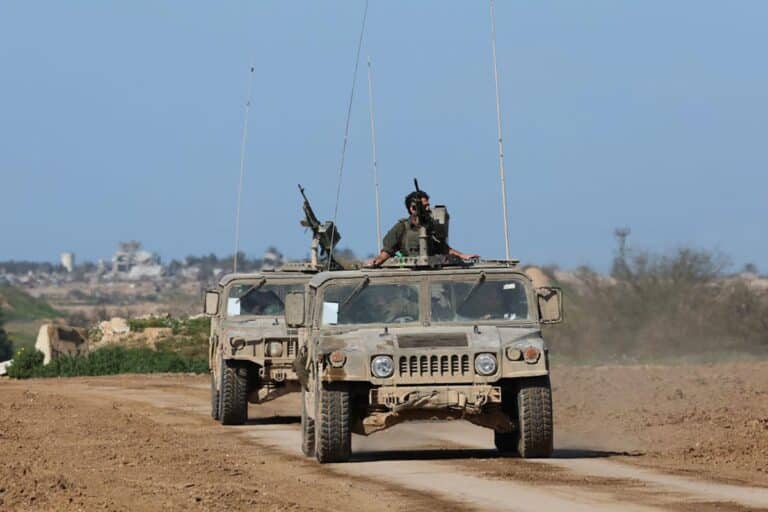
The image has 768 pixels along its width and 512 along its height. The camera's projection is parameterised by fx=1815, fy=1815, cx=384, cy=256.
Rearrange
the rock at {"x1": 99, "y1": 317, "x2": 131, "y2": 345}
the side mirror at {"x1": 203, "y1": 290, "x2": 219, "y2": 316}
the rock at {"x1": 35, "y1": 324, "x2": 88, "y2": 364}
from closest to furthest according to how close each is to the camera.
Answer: the side mirror at {"x1": 203, "y1": 290, "x2": 219, "y2": 316}, the rock at {"x1": 35, "y1": 324, "x2": 88, "y2": 364}, the rock at {"x1": 99, "y1": 317, "x2": 131, "y2": 345}

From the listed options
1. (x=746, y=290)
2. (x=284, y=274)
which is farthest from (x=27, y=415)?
(x=746, y=290)

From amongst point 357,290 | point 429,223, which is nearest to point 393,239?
point 429,223

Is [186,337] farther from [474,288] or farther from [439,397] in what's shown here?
[439,397]

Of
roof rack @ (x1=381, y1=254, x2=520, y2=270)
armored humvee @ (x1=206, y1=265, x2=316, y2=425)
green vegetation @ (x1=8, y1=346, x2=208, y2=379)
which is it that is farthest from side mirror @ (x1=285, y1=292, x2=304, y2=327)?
green vegetation @ (x1=8, y1=346, x2=208, y2=379)

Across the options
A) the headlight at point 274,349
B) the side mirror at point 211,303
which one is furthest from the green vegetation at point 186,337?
the headlight at point 274,349

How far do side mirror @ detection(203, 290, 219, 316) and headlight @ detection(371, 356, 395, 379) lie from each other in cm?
654

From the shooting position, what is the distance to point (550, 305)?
15297 mm

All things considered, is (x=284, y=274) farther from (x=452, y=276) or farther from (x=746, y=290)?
(x=746, y=290)

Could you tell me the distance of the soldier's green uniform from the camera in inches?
679

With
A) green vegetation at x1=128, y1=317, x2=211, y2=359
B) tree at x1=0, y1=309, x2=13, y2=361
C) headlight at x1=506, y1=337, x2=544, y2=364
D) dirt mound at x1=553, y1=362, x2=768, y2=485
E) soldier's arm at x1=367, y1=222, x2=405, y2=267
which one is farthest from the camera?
tree at x1=0, y1=309, x2=13, y2=361

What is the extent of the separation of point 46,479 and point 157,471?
118 centimetres

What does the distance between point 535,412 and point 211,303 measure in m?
6.97

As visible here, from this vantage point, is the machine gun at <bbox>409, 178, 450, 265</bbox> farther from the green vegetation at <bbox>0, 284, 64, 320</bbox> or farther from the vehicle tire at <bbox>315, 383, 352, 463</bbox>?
the green vegetation at <bbox>0, 284, 64, 320</bbox>

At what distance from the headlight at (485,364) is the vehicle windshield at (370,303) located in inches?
39.4
